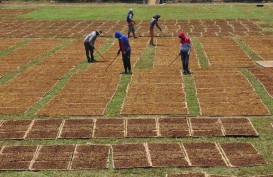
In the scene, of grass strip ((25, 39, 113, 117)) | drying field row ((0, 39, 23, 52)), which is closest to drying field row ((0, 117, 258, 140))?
grass strip ((25, 39, 113, 117))

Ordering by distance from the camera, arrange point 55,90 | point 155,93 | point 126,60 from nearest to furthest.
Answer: point 155,93 → point 55,90 → point 126,60

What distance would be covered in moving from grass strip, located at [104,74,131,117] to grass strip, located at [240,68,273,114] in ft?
13.4

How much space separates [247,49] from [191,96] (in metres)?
7.46

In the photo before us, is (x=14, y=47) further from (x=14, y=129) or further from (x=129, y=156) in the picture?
(x=129, y=156)

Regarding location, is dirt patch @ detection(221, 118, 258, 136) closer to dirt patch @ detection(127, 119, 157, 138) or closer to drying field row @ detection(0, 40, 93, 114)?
dirt patch @ detection(127, 119, 157, 138)

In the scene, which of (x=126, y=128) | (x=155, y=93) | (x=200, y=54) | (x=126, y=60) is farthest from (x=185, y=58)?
(x=126, y=128)

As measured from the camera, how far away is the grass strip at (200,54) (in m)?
15.2

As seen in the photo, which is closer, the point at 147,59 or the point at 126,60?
the point at 126,60

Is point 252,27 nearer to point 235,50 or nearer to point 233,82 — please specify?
point 235,50

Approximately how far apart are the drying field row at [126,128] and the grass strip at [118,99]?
0.54 meters

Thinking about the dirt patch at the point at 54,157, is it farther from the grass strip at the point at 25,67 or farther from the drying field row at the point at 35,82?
the grass strip at the point at 25,67

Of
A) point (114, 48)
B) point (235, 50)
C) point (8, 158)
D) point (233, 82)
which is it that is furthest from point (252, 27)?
point (8, 158)

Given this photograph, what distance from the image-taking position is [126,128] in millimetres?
9109

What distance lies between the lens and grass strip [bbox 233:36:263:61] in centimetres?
1602
